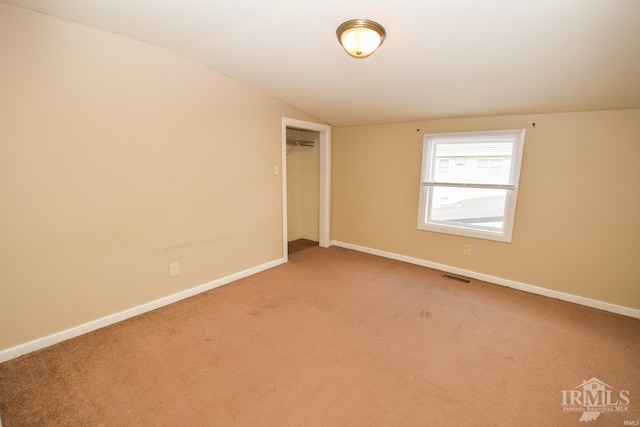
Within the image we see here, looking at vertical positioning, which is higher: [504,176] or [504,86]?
[504,86]

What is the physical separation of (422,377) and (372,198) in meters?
2.62

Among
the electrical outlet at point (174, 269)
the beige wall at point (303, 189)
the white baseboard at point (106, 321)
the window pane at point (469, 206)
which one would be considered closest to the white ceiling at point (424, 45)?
the window pane at point (469, 206)

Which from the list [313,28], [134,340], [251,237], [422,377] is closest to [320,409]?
[422,377]

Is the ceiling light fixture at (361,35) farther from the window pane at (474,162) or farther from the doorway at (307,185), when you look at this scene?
the doorway at (307,185)

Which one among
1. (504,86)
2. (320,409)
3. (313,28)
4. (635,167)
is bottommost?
(320,409)

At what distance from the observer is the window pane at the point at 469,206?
3064 millimetres

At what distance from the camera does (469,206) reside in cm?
328

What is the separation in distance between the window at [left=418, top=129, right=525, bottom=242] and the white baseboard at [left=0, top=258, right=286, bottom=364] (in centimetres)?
257

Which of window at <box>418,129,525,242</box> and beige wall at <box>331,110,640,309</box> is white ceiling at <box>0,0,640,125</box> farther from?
window at <box>418,129,525,242</box>

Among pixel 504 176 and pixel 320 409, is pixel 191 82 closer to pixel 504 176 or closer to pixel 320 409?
pixel 320 409

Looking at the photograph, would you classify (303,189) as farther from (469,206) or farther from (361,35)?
(361,35)

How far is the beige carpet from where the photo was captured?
1.48m

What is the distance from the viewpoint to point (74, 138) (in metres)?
1.98

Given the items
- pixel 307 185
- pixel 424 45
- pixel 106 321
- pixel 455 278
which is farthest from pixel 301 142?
pixel 106 321
